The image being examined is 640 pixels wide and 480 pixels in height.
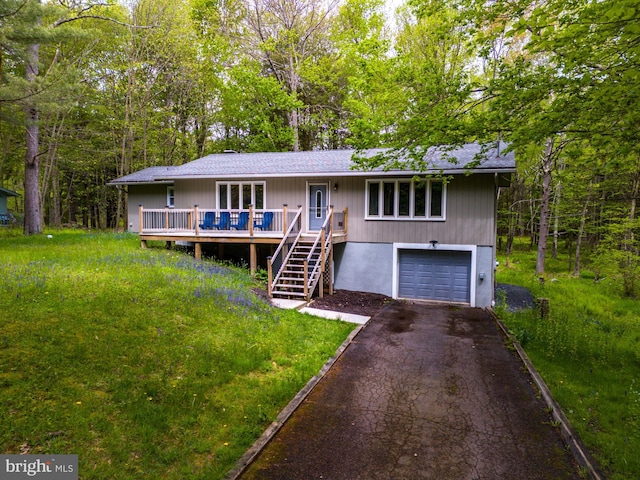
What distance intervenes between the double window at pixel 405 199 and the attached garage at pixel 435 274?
1307 mm

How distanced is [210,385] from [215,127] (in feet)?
95.8

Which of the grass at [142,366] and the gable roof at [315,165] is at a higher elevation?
the gable roof at [315,165]

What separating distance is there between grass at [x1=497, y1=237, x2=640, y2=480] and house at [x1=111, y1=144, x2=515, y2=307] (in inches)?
107

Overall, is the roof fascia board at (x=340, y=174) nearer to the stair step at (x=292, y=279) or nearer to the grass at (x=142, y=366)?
the stair step at (x=292, y=279)

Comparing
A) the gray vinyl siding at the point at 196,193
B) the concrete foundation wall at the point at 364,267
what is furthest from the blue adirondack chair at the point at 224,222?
the concrete foundation wall at the point at 364,267

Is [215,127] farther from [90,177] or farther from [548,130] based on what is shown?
[548,130]

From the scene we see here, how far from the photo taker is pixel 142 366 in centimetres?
515

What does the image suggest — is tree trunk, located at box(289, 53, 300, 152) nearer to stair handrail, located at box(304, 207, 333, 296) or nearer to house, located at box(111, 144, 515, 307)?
house, located at box(111, 144, 515, 307)

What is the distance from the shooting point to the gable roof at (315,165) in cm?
1202

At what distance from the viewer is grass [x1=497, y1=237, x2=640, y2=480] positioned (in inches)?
172

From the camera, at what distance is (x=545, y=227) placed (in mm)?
19594

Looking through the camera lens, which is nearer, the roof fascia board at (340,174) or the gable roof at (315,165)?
the roof fascia board at (340,174)

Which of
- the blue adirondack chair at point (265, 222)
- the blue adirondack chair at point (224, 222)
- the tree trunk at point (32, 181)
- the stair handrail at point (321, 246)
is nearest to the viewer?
the stair handrail at point (321, 246)

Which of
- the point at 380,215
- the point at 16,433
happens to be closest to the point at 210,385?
the point at 16,433
